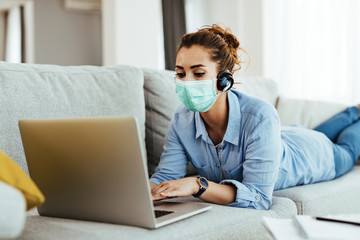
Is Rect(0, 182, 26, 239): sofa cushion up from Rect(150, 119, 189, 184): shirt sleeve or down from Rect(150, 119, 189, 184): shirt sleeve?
up

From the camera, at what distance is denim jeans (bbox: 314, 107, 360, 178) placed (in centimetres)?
198

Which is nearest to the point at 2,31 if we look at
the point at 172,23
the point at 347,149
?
the point at 172,23

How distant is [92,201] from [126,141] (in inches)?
8.4

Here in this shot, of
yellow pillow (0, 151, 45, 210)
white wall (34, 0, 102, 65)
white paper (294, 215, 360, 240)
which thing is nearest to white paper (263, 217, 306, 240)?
white paper (294, 215, 360, 240)

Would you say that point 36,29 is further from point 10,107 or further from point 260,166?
point 260,166

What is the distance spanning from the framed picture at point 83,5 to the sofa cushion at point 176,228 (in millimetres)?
4626

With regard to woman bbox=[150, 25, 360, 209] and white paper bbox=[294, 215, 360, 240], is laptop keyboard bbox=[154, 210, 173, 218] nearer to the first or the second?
woman bbox=[150, 25, 360, 209]

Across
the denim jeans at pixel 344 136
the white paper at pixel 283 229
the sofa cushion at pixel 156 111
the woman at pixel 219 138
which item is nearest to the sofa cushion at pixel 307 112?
the denim jeans at pixel 344 136

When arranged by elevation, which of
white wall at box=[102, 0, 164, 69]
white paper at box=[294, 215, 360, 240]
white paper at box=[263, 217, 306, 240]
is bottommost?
white paper at box=[263, 217, 306, 240]

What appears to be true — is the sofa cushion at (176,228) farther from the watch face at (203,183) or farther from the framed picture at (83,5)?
the framed picture at (83,5)

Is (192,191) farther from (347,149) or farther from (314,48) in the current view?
(314,48)

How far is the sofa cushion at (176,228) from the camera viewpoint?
0.90 m

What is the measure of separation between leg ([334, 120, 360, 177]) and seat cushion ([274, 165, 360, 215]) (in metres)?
0.15

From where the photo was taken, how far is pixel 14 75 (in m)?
1.41
